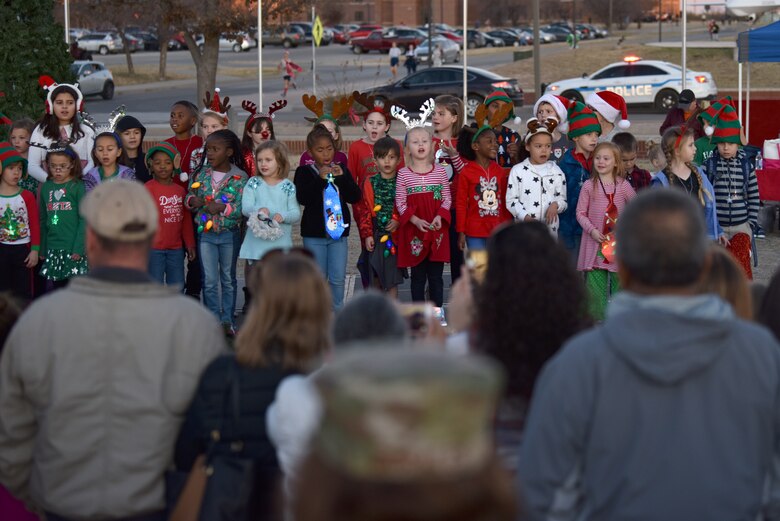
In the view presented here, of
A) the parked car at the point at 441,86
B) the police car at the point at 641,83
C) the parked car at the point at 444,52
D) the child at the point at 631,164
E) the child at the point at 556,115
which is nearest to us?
the child at the point at 631,164

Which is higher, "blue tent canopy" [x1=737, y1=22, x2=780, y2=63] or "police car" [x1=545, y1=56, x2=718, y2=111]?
"police car" [x1=545, y1=56, x2=718, y2=111]

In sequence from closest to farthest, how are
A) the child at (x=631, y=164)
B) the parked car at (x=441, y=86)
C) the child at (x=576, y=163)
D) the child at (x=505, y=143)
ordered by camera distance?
1. the child at (x=576, y=163)
2. the child at (x=631, y=164)
3. the child at (x=505, y=143)
4. the parked car at (x=441, y=86)

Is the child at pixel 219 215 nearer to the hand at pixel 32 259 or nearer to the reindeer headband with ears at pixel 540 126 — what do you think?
the hand at pixel 32 259

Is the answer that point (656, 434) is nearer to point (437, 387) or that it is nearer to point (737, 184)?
point (437, 387)

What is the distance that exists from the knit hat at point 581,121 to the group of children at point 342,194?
1 centimetres

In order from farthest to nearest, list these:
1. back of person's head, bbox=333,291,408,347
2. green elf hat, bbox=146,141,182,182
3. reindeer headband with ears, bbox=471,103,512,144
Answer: reindeer headband with ears, bbox=471,103,512,144, green elf hat, bbox=146,141,182,182, back of person's head, bbox=333,291,408,347

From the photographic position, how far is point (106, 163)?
8.93 metres

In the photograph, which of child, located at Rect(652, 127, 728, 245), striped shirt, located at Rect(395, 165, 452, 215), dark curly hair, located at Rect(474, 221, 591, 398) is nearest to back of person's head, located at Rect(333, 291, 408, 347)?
dark curly hair, located at Rect(474, 221, 591, 398)

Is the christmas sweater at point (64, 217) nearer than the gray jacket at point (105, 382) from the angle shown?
No

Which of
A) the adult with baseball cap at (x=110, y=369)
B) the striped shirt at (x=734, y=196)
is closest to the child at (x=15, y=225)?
the adult with baseball cap at (x=110, y=369)

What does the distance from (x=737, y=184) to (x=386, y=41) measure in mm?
55563

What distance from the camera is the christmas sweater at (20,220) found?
28.0 feet

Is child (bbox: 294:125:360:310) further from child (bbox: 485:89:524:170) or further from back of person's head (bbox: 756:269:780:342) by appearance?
back of person's head (bbox: 756:269:780:342)

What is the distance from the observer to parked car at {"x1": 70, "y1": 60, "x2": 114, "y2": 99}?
1524 inches
